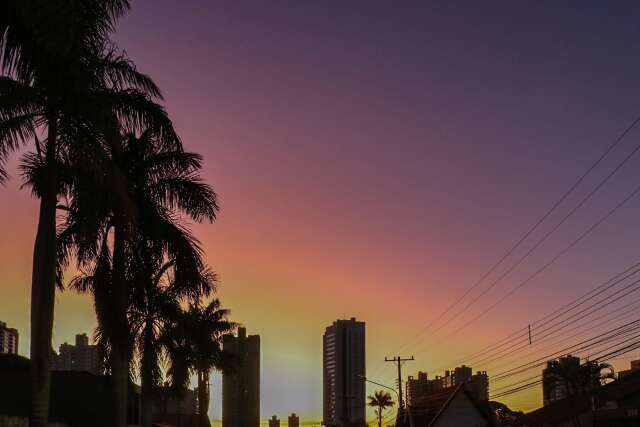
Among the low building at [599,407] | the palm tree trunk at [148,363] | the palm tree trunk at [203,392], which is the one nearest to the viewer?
the palm tree trunk at [148,363]

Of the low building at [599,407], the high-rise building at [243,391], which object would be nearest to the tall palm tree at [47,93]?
the low building at [599,407]

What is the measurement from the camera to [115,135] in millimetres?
14688

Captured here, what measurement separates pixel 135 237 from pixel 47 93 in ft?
18.3

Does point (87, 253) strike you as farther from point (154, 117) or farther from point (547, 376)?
point (547, 376)

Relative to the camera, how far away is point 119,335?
68.2 feet

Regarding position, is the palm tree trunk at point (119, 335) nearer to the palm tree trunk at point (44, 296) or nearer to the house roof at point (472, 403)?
the palm tree trunk at point (44, 296)

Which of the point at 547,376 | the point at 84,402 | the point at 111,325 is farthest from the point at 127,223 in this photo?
the point at 547,376

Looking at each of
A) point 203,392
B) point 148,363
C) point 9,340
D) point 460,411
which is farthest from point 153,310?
point 203,392

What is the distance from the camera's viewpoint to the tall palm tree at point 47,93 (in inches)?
440

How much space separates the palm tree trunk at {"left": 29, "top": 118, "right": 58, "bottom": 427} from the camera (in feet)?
46.1

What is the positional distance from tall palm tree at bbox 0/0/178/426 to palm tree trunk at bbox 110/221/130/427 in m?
5.87

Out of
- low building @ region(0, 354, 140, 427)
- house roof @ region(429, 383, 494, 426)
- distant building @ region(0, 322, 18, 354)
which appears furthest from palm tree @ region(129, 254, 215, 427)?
house roof @ region(429, 383, 494, 426)

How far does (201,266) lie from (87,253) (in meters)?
3.35

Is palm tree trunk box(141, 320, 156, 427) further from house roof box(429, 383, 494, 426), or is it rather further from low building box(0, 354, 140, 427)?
house roof box(429, 383, 494, 426)
